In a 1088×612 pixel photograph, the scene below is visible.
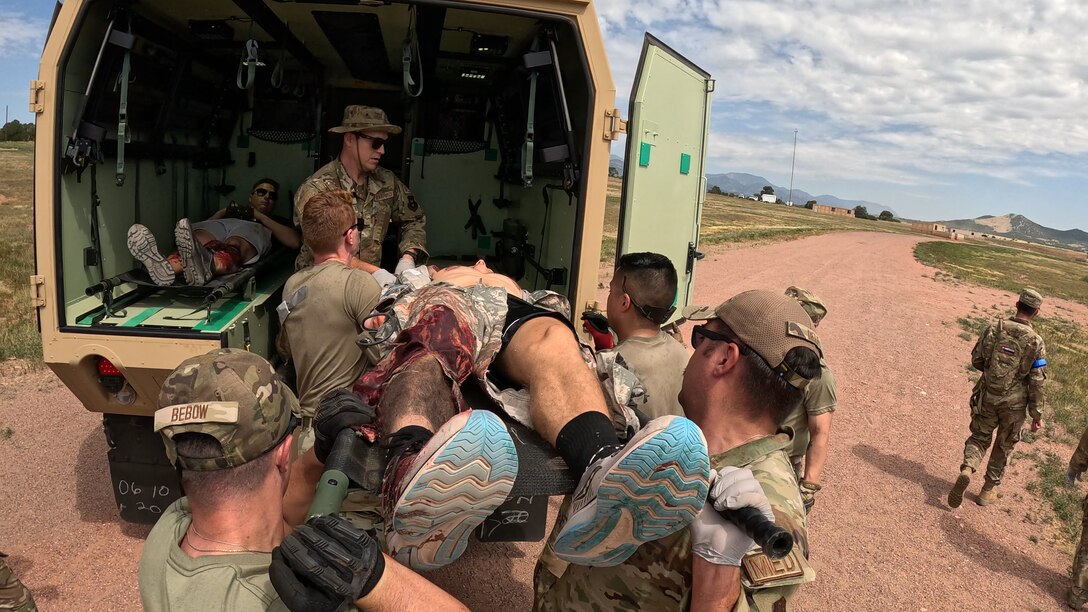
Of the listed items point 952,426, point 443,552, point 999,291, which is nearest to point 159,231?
point 443,552

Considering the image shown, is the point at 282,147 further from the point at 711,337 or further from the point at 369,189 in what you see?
the point at 711,337

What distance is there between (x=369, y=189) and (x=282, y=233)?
0.73 m

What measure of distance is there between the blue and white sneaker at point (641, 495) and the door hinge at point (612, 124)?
2040mm

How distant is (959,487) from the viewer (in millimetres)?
5570

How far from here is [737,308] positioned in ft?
6.08

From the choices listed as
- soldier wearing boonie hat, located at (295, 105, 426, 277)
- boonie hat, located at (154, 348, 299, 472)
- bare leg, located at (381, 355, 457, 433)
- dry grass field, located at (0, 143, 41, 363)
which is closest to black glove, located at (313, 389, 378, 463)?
bare leg, located at (381, 355, 457, 433)

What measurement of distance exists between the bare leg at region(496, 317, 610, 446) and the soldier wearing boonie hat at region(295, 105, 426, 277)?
5.57 feet

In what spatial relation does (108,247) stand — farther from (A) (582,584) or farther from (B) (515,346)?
(A) (582,584)

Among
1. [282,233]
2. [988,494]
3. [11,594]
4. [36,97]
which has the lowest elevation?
[988,494]

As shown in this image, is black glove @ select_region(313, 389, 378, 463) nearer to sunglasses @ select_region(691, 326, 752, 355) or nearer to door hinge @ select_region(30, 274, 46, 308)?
sunglasses @ select_region(691, 326, 752, 355)

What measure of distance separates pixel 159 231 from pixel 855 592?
473 centimetres

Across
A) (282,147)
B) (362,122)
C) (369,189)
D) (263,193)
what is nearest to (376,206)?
(369,189)

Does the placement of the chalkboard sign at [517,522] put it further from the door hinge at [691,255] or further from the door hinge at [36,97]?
the door hinge at [36,97]

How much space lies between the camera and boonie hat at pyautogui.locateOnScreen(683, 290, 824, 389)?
69.4 inches
